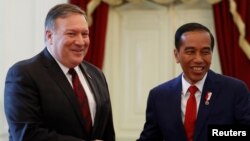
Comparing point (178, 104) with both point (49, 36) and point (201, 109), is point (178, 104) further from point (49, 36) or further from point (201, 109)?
point (49, 36)

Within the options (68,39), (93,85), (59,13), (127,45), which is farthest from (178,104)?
(127,45)

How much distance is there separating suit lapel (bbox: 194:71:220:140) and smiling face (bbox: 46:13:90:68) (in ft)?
2.21

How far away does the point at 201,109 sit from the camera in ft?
7.44

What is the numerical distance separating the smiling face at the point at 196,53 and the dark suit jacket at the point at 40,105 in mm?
655

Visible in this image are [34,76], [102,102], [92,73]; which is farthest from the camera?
[92,73]

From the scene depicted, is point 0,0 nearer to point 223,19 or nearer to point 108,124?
point 223,19

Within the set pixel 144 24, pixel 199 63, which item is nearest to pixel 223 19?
pixel 144 24

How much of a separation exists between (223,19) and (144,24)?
0.78 meters

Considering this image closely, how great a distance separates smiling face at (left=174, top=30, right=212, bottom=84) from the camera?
7.63 feet

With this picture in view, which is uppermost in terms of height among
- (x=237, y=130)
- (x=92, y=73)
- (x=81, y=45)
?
(x=81, y=45)

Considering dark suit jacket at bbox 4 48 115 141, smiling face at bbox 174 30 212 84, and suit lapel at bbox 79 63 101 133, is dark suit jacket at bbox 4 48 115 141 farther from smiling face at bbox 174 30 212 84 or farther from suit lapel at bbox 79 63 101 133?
smiling face at bbox 174 30 212 84

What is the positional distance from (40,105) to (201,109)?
819mm

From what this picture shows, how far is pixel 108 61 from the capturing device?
443 centimetres

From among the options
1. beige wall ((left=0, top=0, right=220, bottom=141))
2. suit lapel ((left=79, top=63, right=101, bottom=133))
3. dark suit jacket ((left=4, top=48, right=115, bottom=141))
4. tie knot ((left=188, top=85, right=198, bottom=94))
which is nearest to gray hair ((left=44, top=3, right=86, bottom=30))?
dark suit jacket ((left=4, top=48, right=115, bottom=141))
